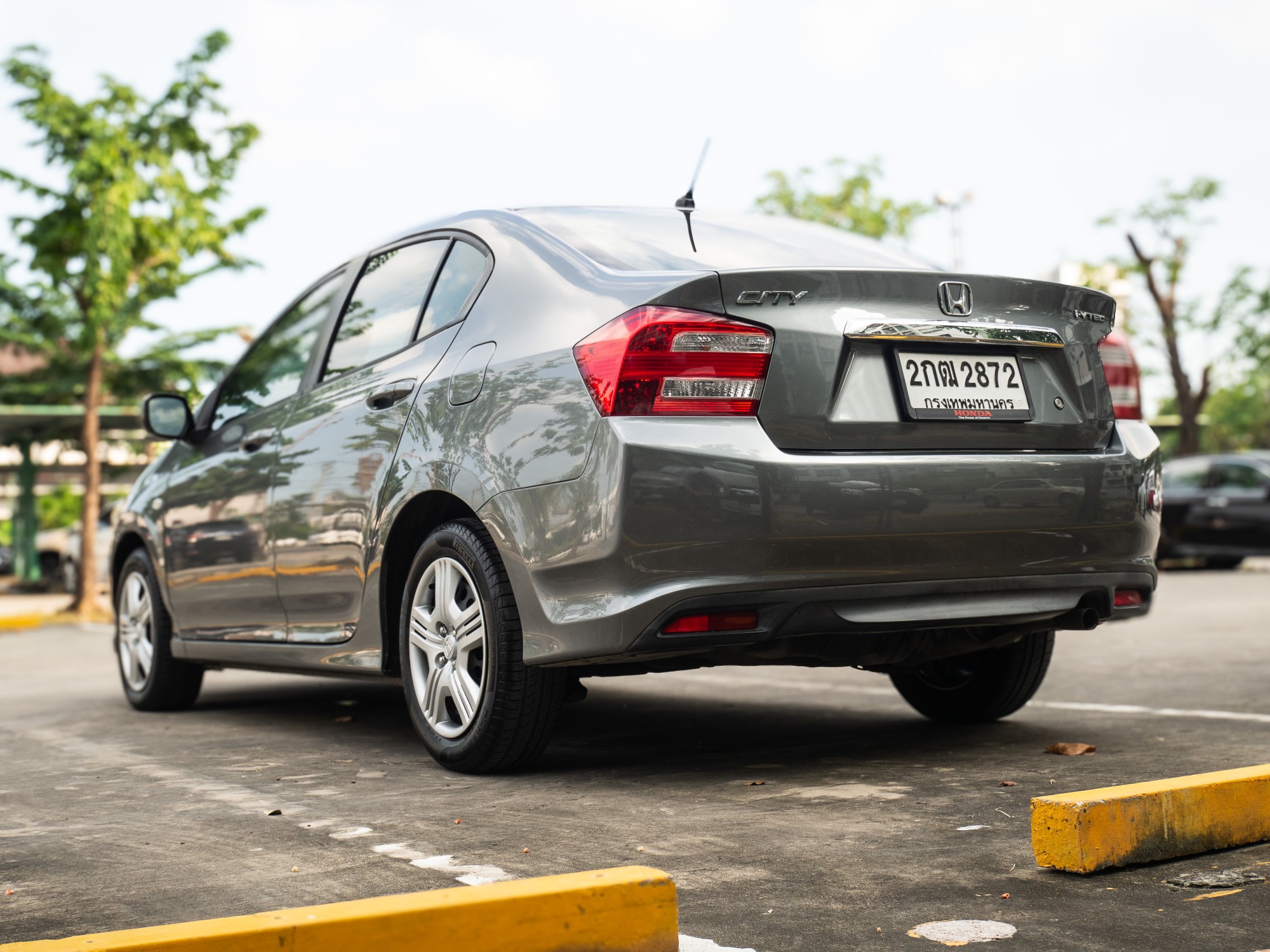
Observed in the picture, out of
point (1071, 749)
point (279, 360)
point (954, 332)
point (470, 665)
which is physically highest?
point (279, 360)

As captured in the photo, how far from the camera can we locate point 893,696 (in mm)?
6395

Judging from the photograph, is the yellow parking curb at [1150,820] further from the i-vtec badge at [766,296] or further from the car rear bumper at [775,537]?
the i-vtec badge at [766,296]

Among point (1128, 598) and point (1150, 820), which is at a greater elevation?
point (1128, 598)

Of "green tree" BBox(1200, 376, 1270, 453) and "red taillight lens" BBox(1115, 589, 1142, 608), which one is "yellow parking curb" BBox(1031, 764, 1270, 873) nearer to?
"red taillight lens" BBox(1115, 589, 1142, 608)

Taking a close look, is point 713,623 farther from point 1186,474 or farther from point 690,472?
point 1186,474

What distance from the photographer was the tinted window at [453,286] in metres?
4.55

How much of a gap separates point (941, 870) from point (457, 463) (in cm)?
187

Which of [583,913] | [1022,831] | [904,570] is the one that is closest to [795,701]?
[904,570]

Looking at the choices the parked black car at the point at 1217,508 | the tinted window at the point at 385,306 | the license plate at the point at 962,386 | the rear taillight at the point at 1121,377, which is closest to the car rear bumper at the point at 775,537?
the license plate at the point at 962,386

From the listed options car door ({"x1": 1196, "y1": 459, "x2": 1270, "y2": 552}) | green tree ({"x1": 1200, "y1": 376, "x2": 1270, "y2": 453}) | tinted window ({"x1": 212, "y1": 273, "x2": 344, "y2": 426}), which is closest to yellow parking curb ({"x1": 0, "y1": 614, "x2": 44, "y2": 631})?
tinted window ({"x1": 212, "y1": 273, "x2": 344, "y2": 426})

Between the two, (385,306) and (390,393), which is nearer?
(390,393)

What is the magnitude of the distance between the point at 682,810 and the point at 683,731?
1622 mm

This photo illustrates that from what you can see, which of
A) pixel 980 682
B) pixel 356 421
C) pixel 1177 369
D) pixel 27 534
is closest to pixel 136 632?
pixel 356 421

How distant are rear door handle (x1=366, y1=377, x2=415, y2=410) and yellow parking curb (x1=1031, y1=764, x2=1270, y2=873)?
94.0 inches
